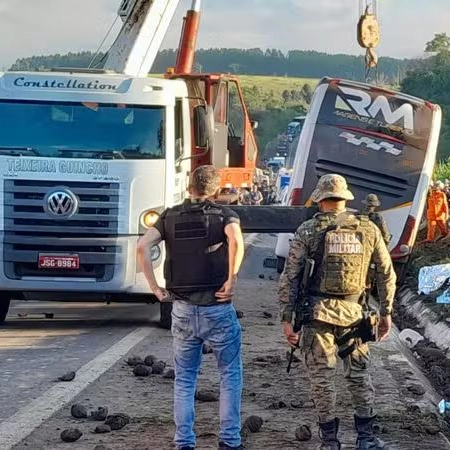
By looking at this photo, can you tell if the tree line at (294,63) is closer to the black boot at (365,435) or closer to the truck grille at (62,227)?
the truck grille at (62,227)

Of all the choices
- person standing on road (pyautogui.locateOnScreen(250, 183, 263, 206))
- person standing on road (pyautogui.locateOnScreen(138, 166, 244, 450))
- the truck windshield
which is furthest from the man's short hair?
person standing on road (pyautogui.locateOnScreen(250, 183, 263, 206))

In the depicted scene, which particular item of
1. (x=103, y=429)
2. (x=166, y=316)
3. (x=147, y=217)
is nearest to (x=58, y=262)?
(x=147, y=217)

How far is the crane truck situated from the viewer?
39.8ft

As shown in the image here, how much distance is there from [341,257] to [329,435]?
1112 mm

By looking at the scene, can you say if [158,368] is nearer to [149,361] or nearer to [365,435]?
[149,361]

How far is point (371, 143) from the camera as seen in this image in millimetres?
17859

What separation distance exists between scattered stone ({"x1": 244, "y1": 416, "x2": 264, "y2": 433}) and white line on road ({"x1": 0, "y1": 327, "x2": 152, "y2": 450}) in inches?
58.9

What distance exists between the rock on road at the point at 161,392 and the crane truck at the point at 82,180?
27.0 inches

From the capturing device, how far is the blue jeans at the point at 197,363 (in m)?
6.64

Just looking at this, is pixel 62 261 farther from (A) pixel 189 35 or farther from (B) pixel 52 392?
(A) pixel 189 35

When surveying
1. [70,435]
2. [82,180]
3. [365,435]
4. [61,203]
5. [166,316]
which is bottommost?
[166,316]

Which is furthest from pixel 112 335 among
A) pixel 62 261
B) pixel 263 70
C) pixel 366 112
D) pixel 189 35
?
pixel 263 70

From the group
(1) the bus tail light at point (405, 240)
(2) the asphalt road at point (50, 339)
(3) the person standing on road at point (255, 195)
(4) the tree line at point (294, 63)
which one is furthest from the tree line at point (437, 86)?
(2) the asphalt road at point (50, 339)

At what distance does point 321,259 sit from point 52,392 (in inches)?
126
